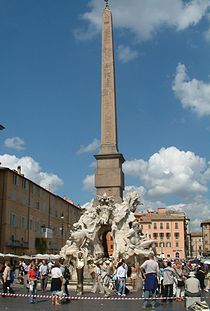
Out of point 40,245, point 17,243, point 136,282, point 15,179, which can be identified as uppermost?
point 15,179

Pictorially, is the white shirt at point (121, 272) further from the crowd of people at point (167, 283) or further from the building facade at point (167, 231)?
the building facade at point (167, 231)

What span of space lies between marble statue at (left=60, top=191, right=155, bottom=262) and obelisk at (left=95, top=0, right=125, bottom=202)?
0.80 m

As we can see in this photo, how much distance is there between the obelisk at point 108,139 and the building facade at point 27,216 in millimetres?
13997

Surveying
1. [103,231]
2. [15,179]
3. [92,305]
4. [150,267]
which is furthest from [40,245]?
[150,267]

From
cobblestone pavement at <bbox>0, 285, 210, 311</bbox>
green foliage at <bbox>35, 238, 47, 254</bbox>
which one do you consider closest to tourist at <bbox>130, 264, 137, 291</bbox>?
cobblestone pavement at <bbox>0, 285, 210, 311</bbox>

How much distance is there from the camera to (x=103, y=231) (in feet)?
73.5

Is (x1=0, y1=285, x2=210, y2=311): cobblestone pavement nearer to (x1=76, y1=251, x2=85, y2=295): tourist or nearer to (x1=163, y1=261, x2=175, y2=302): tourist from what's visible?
(x1=163, y1=261, x2=175, y2=302): tourist

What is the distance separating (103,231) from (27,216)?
969 inches

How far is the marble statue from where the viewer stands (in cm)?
2073

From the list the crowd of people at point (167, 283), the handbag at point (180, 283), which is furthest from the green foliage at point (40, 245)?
the handbag at point (180, 283)

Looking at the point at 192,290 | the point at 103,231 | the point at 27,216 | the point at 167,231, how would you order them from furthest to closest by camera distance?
the point at 167,231 → the point at 27,216 → the point at 103,231 → the point at 192,290

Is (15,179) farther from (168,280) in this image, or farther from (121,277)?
(168,280)

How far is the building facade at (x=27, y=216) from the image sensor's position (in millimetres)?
40537

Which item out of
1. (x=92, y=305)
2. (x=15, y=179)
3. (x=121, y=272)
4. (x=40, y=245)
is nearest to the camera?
(x=92, y=305)
